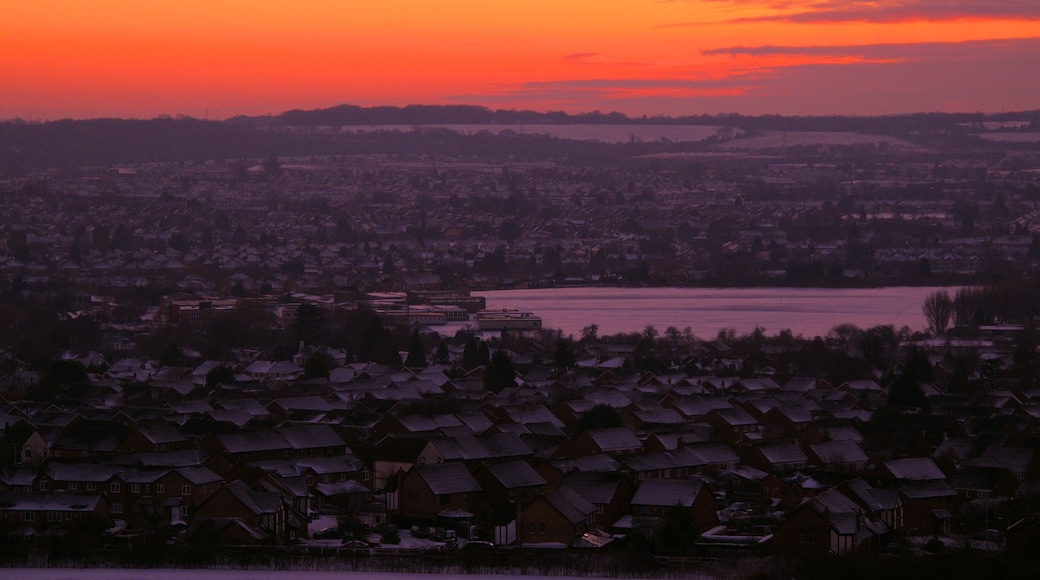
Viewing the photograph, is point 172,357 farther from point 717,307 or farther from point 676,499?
point 717,307

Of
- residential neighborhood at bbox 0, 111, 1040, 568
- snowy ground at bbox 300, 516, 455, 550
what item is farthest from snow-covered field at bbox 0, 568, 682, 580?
snowy ground at bbox 300, 516, 455, 550

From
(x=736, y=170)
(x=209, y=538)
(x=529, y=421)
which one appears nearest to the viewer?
(x=209, y=538)

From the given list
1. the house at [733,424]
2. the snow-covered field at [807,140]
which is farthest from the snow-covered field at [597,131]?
the house at [733,424]

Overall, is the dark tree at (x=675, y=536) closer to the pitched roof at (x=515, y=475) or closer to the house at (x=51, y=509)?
the pitched roof at (x=515, y=475)

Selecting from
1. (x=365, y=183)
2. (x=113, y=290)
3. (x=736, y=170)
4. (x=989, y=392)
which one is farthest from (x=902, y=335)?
(x=736, y=170)

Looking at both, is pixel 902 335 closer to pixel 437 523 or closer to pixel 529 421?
pixel 529 421

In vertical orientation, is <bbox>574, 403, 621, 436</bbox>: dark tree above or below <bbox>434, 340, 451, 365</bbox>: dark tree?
above

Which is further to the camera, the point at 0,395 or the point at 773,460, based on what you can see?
the point at 0,395

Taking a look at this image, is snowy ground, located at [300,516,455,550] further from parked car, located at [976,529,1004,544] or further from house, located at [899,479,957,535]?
parked car, located at [976,529,1004,544]
